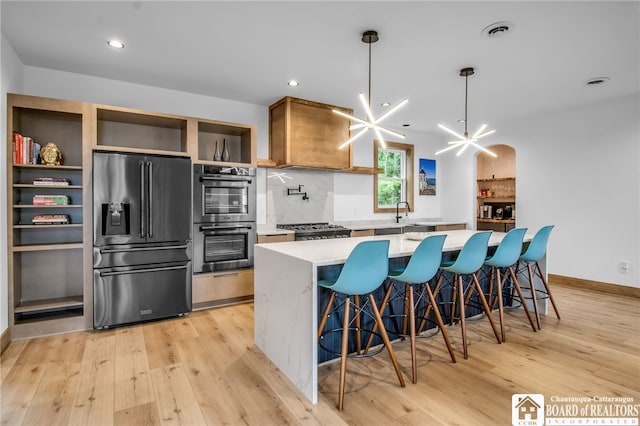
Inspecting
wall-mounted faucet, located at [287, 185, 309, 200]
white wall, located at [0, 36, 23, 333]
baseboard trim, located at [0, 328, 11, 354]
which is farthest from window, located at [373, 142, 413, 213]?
baseboard trim, located at [0, 328, 11, 354]

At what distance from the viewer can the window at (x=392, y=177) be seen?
20.8ft

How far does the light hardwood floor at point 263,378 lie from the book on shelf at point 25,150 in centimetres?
162

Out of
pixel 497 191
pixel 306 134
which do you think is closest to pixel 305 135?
pixel 306 134

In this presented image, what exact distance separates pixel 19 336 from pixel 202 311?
1588 millimetres

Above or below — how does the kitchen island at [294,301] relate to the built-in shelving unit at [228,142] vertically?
below

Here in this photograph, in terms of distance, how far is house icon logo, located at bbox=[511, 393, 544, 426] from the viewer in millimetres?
1937

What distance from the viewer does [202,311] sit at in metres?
3.94

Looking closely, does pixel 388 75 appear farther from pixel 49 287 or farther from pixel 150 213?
pixel 49 287

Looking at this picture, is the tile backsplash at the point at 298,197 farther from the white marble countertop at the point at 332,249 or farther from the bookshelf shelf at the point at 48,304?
the bookshelf shelf at the point at 48,304

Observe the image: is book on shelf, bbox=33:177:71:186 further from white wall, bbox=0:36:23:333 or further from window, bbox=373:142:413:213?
window, bbox=373:142:413:213

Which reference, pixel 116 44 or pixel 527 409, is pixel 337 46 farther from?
pixel 527 409

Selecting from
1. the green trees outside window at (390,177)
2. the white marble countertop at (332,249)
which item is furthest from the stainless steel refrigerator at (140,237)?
the green trees outside window at (390,177)

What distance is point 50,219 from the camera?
328 cm

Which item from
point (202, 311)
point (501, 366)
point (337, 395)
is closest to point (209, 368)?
point (337, 395)
